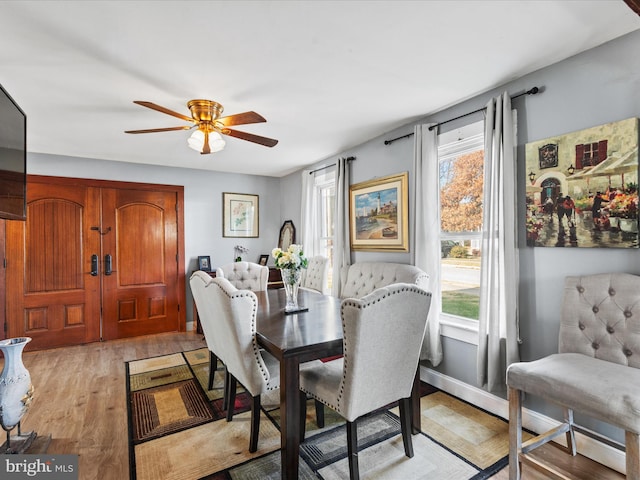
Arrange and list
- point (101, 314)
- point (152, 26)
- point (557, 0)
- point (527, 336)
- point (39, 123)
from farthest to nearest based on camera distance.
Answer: point (101, 314), point (39, 123), point (527, 336), point (152, 26), point (557, 0)

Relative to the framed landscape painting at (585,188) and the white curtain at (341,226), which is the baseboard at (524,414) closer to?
the framed landscape painting at (585,188)

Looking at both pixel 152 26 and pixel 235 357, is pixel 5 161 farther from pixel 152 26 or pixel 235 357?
pixel 235 357

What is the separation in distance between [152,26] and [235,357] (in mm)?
1850

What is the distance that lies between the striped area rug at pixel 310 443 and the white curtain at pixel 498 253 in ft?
1.30

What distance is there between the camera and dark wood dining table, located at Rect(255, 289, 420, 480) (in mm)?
1692

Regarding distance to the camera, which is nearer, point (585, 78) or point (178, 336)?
point (585, 78)

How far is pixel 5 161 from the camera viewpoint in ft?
5.76

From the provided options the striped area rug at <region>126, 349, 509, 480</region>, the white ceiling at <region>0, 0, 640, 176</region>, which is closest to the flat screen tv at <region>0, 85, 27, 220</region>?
the white ceiling at <region>0, 0, 640, 176</region>

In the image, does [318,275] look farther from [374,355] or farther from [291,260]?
[374,355]

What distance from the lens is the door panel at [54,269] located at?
396cm

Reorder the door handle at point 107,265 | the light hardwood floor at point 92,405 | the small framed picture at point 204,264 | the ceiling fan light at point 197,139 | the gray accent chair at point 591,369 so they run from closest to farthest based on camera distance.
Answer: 1. the gray accent chair at point 591,369
2. the light hardwood floor at point 92,405
3. the ceiling fan light at point 197,139
4. the door handle at point 107,265
5. the small framed picture at point 204,264

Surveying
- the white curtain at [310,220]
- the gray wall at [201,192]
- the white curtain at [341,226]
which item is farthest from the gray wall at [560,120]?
the gray wall at [201,192]

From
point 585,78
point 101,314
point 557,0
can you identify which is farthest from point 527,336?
point 101,314

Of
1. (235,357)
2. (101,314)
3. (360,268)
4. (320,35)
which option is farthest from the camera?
(101,314)
